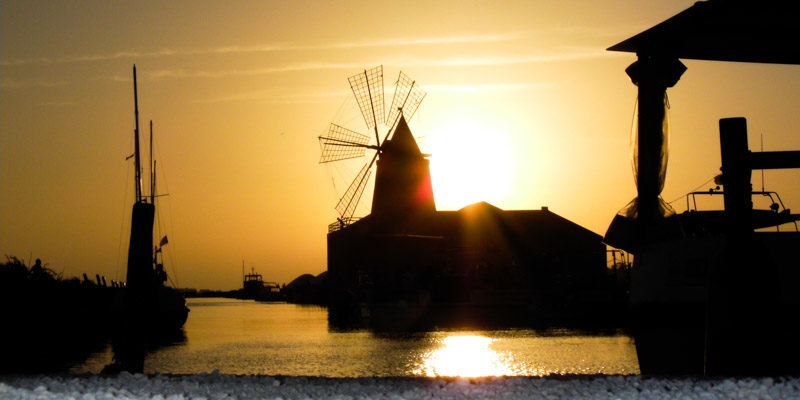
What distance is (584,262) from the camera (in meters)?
67.8

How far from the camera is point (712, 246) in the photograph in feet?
26.0

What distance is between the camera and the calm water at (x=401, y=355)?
82.4 feet

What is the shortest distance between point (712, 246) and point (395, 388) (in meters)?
3.75

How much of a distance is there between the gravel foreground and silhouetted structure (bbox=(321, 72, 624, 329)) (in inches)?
1573

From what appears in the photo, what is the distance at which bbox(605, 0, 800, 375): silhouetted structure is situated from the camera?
21.4ft

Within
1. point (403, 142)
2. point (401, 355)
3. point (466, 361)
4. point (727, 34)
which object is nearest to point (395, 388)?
point (727, 34)

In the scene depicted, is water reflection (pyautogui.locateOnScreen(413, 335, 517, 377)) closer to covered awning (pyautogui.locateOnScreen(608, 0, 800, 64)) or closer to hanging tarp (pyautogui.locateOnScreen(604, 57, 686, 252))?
hanging tarp (pyautogui.locateOnScreen(604, 57, 686, 252))

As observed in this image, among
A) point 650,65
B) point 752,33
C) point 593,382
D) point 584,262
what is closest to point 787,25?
point 752,33

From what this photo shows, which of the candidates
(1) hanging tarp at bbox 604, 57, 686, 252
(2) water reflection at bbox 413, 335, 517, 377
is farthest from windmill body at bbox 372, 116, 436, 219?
(1) hanging tarp at bbox 604, 57, 686, 252

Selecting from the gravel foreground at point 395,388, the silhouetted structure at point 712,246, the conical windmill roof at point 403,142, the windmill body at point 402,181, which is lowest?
the gravel foreground at point 395,388

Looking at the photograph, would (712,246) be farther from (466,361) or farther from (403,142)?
(403,142)

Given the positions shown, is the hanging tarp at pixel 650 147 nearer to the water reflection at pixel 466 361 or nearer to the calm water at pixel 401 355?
the water reflection at pixel 466 361

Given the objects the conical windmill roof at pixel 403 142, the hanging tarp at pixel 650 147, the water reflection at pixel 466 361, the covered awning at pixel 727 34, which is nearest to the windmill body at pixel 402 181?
the conical windmill roof at pixel 403 142

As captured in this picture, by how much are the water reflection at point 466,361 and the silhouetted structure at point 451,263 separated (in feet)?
42.1
